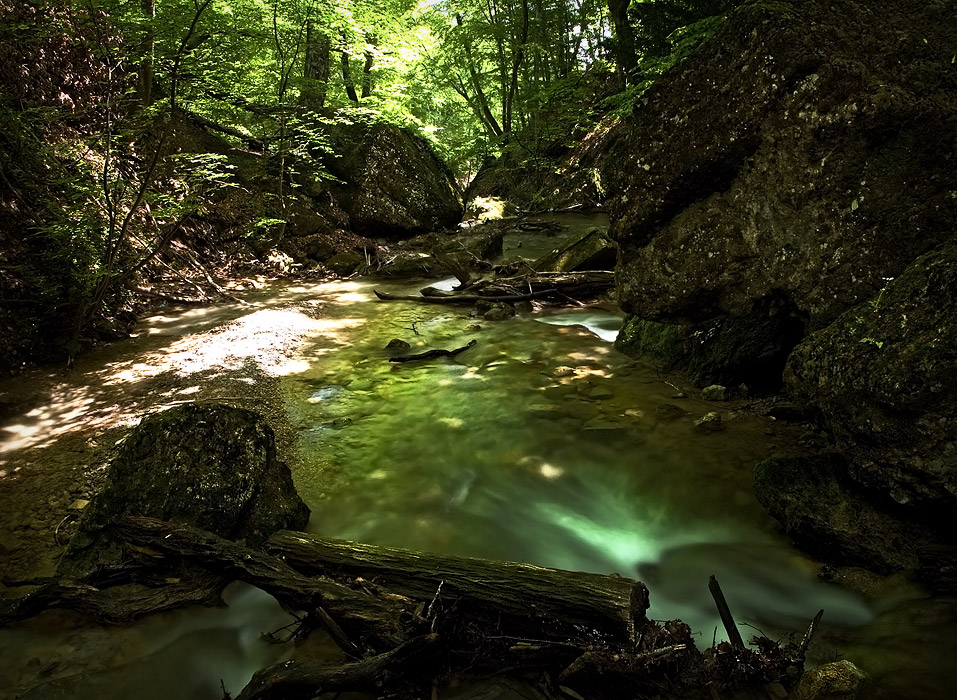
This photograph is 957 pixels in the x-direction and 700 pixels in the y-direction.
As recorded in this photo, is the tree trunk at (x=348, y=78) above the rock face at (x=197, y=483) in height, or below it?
above

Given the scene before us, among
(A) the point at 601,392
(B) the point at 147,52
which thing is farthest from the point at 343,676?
(B) the point at 147,52

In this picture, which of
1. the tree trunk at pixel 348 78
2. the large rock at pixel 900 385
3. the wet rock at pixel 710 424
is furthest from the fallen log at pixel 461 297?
the tree trunk at pixel 348 78

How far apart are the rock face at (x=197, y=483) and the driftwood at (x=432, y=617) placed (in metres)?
0.15

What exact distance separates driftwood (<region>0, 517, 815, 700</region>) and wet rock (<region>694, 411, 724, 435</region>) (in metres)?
2.24

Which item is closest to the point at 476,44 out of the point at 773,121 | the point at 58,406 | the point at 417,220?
the point at 417,220

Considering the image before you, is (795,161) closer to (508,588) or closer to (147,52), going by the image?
(508,588)

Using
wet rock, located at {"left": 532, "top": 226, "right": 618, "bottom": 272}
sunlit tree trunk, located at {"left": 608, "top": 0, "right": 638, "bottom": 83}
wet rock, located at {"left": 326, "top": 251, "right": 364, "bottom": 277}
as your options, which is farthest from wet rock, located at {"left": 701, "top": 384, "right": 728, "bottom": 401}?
sunlit tree trunk, located at {"left": 608, "top": 0, "right": 638, "bottom": 83}

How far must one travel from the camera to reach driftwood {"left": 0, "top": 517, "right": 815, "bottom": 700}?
7.08 ft

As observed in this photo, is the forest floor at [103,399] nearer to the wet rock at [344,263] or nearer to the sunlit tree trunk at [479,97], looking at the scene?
the wet rock at [344,263]

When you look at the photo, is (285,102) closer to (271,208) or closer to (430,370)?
(271,208)

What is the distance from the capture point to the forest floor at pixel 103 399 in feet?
11.2

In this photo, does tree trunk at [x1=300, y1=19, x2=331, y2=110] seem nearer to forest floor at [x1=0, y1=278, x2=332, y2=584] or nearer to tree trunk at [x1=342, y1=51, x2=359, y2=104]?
tree trunk at [x1=342, y1=51, x2=359, y2=104]

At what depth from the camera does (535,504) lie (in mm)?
3928

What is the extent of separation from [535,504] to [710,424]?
5.70 ft
